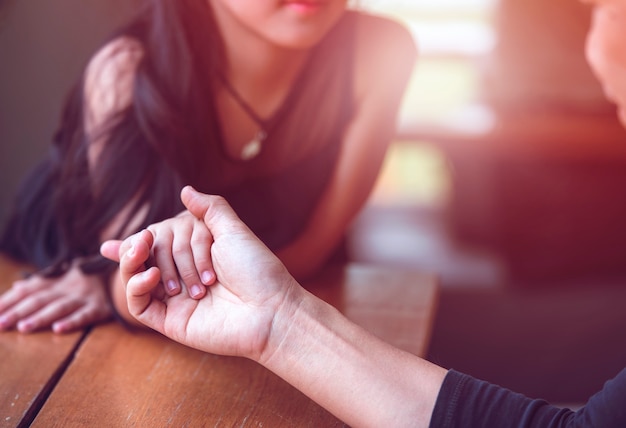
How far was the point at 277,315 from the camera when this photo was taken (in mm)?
869

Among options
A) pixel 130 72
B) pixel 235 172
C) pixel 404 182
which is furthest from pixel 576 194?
pixel 130 72

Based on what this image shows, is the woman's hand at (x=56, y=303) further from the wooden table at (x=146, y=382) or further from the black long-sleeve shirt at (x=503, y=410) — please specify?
the black long-sleeve shirt at (x=503, y=410)

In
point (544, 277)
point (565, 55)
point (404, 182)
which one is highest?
point (565, 55)

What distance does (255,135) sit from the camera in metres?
1.43

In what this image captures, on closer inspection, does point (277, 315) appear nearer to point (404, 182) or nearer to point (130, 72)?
point (130, 72)

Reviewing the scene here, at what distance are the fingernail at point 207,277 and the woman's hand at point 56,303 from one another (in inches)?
13.2

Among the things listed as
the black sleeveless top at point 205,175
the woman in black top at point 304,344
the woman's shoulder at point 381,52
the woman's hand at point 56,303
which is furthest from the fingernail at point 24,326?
the woman's shoulder at point 381,52

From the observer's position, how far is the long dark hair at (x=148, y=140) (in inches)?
48.8

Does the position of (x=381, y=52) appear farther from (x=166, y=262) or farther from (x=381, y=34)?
(x=166, y=262)

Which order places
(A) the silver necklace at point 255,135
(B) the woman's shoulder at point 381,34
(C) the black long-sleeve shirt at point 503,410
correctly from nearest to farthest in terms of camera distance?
(C) the black long-sleeve shirt at point 503,410
(A) the silver necklace at point 255,135
(B) the woman's shoulder at point 381,34

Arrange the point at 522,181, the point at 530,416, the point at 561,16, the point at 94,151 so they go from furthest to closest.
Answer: the point at 522,181 → the point at 561,16 → the point at 94,151 → the point at 530,416

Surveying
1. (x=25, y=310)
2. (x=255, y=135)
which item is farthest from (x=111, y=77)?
(x=25, y=310)

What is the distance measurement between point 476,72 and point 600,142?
482 millimetres

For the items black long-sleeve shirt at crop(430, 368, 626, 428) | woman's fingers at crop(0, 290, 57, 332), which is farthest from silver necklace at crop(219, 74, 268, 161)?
black long-sleeve shirt at crop(430, 368, 626, 428)
